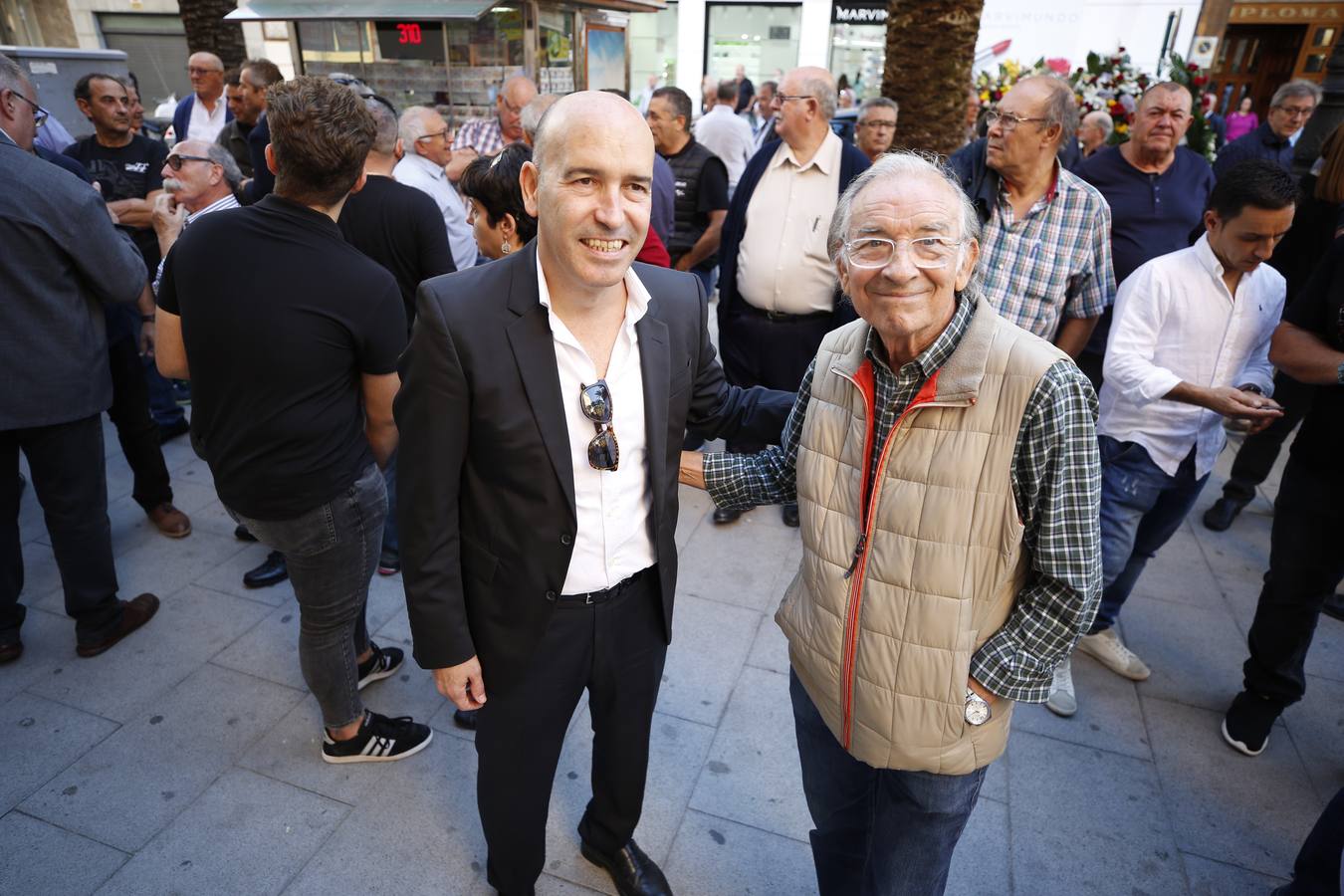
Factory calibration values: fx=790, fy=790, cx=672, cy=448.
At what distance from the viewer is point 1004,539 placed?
1.49m

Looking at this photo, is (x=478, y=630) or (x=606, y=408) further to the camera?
(x=478, y=630)

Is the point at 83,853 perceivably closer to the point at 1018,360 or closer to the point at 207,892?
the point at 207,892

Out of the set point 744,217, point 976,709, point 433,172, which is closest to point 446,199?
point 433,172

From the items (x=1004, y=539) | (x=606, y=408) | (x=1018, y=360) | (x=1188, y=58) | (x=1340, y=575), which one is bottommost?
(x=1340, y=575)

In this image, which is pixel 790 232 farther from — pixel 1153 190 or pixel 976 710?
pixel 976 710

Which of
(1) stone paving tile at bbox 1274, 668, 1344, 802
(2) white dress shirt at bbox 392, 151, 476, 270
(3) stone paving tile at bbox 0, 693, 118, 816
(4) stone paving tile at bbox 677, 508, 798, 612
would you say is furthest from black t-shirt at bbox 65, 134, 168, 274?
(1) stone paving tile at bbox 1274, 668, 1344, 802

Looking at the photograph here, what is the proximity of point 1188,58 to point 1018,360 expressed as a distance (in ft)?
63.2

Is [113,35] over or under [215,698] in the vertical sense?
over

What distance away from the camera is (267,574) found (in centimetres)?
366

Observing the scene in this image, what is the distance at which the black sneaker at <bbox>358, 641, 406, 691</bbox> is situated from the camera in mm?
3066

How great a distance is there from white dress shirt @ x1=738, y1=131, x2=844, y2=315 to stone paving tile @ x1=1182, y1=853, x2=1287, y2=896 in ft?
9.01

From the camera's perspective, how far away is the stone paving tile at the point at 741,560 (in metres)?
3.74

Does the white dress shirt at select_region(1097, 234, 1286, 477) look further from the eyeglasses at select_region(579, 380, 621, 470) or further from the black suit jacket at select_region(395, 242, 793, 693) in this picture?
the eyeglasses at select_region(579, 380, 621, 470)

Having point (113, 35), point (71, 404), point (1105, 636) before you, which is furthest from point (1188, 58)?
point (113, 35)
